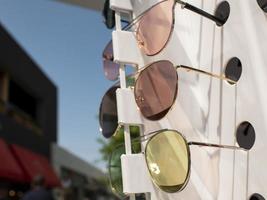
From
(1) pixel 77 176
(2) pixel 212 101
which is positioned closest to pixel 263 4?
(2) pixel 212 101

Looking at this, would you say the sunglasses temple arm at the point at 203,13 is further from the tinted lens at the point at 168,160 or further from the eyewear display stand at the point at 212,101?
the tinted lens at the point at 168,160

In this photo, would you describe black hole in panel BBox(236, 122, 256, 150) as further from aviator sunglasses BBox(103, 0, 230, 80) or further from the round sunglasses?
aviator sunglasses BBox(103, 0, 230, 80)

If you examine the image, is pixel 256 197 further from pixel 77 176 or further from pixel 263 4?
pixel 77 176

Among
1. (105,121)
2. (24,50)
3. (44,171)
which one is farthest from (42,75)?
(105,121)

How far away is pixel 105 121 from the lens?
220cm

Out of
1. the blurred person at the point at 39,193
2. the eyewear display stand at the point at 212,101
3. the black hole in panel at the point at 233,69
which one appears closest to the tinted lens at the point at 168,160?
the eyewear display stand at the point at 212,101

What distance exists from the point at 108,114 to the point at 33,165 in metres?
19.5

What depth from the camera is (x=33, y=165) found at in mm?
21062

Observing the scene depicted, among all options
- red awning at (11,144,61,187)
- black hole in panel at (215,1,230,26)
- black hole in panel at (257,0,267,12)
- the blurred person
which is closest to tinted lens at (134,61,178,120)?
black hole in panel at (215,1,230,26)

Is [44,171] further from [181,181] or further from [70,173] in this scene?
[181,181]

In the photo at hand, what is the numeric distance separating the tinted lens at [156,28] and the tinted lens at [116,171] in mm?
479

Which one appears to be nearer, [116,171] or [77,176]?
[116,171]

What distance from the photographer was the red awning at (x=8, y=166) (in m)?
16.2

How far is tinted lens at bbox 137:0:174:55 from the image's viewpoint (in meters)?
1.71
